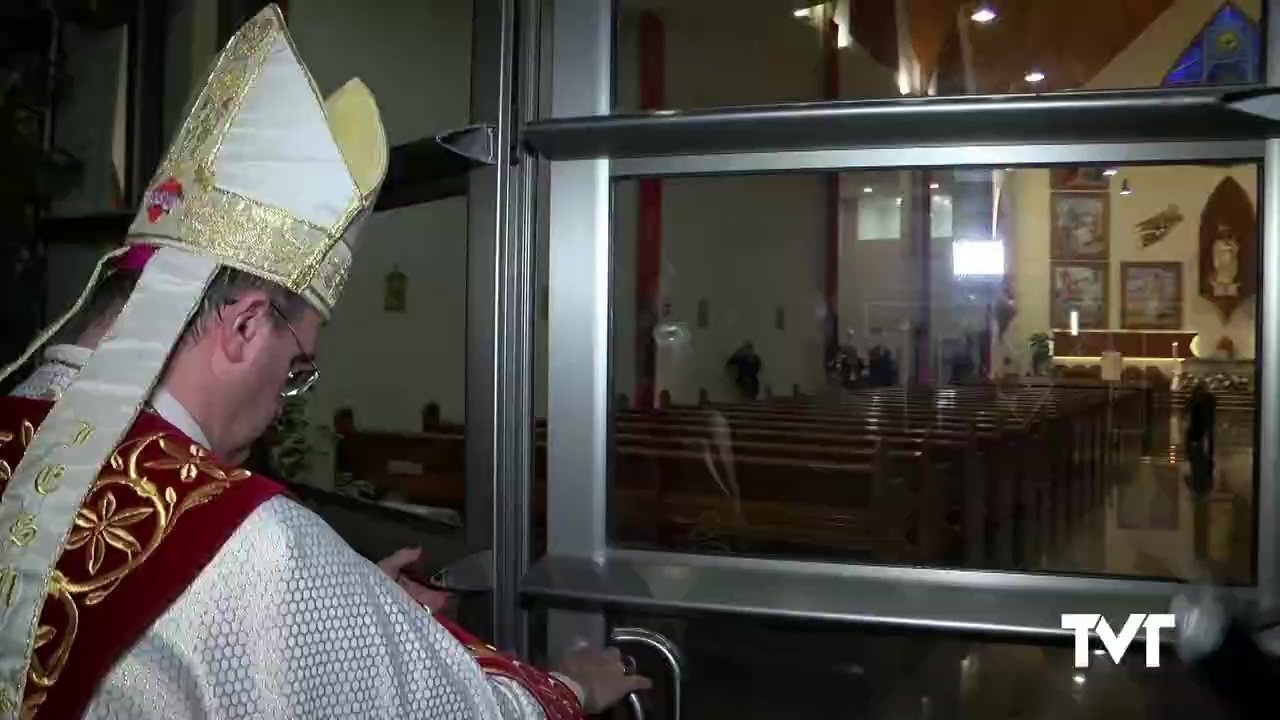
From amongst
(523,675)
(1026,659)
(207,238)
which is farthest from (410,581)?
(1026,659)

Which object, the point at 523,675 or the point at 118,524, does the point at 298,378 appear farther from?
the point at 523,675

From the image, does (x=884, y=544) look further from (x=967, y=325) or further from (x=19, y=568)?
(x=19, y=568)

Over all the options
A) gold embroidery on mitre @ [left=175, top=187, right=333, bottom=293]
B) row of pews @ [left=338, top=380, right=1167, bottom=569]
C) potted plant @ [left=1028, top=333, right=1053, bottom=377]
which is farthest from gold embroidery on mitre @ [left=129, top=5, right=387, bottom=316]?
potted plant @ [left=1028, top=333, right=1053, bottom=377]

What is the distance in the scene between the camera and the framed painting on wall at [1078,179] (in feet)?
3.86

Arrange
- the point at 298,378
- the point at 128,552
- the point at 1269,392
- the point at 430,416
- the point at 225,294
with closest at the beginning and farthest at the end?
the point at 128,552, the point at 225,294, the point at 298,378, the point at 1269,392, the point at 430,416

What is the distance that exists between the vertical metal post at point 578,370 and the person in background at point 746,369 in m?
0.17

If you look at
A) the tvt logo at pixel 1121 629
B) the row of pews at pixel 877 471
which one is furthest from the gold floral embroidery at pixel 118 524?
the tvt logo at pixel 1121 629

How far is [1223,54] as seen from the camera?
1.12 meters

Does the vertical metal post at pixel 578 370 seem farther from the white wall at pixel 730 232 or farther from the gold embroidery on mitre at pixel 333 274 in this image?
the gold embroidery on mitre at pixel 333 274

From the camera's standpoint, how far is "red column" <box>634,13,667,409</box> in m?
1.35

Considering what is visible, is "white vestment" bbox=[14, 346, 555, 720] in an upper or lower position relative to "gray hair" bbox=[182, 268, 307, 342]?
lower

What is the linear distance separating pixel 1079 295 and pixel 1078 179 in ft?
0.42

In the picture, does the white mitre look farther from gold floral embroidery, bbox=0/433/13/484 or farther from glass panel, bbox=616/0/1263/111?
glass panel, bbox=616/0/1263/111

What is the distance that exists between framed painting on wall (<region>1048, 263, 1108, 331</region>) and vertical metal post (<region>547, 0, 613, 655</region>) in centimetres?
52
